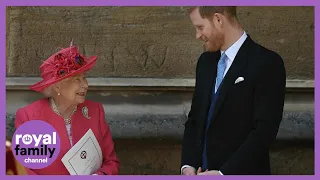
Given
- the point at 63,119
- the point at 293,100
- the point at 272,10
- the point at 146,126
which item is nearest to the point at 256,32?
the point at 272,10

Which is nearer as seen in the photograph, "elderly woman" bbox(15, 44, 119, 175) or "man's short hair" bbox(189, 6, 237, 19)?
"man's short hair" bbox(189, 6, 237, 19)

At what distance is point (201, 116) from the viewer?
3.03 metres

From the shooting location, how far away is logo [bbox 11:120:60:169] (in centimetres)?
296

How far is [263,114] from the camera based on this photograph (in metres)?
2.84

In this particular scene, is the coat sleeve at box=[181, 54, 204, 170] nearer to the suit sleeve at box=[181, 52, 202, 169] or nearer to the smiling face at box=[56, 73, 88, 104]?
the suit sleeve at box=[181, 52, 202, 169]

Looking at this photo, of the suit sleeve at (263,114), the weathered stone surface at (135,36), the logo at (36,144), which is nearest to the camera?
the suit sleeve at (263,114)

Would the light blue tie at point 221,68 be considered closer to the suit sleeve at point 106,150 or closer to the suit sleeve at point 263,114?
the suit sleeve at point 263,114

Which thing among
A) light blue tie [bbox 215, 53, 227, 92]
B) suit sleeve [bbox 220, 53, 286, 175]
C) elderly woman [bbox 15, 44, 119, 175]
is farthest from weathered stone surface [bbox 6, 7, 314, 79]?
suit sleeve [bbox 220, 53, 286, 175]

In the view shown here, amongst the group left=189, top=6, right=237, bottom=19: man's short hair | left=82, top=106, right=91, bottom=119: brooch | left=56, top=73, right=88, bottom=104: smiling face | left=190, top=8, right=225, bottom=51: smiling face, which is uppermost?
left=189, top=6, right=237, bottom=19: man's short hair

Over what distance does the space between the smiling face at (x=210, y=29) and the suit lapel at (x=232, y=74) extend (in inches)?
4.1

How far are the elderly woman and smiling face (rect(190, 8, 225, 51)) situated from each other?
0.53 meters

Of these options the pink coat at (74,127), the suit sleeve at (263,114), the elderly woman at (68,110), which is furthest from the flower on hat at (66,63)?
the suit sleeve at (263,114)

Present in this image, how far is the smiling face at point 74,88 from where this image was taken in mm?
3070

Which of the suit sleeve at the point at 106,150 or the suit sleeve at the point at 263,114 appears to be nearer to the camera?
the suit sleeve at the point at 263,114
